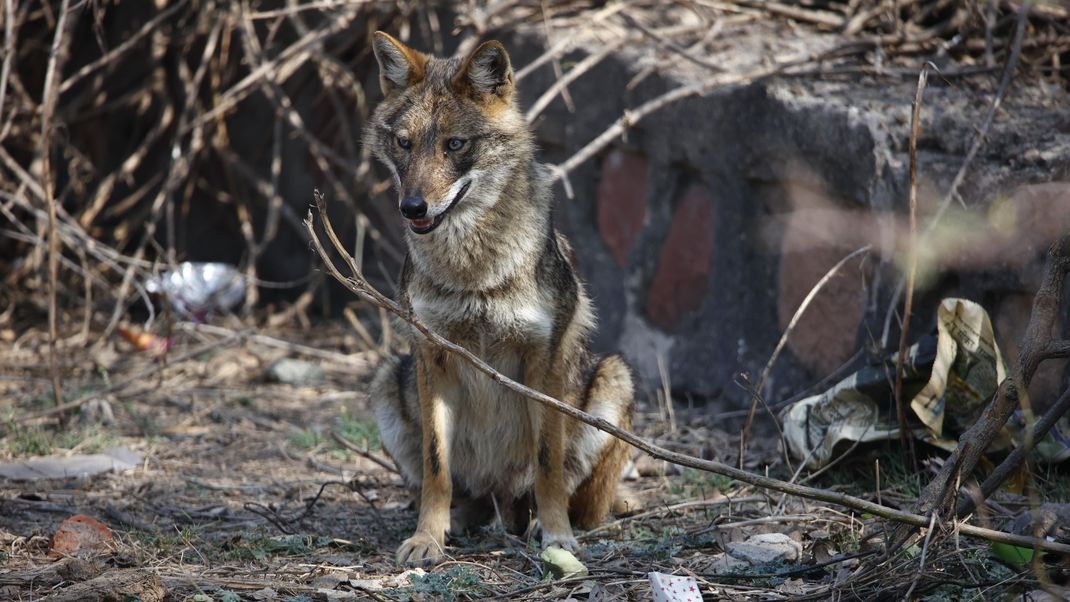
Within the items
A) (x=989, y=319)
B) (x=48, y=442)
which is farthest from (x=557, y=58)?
(x=48, y=442)

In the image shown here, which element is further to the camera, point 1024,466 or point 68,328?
point 68,328

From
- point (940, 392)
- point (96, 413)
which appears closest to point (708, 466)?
point (940, 392)

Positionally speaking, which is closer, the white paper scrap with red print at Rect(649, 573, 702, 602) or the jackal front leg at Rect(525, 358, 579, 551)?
the white paper scrap with red print at Rect(649, 573, 702, 602)

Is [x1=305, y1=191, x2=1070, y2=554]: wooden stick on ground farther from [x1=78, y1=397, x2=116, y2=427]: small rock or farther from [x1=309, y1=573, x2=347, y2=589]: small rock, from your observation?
[x1=78, y1=397, x2=116, y2=427]: small rock

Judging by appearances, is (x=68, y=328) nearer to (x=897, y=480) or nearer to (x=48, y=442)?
(x=48, y=442)

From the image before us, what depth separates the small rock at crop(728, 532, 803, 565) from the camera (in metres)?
3.92

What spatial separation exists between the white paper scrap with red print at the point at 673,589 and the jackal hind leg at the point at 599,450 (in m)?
1.35

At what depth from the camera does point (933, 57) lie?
6.14m

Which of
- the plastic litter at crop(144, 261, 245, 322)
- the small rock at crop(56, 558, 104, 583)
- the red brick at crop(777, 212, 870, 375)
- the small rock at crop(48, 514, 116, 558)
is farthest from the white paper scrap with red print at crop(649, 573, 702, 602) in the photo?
the plastic litter at crop(144, 261, 245, 322)

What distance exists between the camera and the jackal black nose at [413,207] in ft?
13.6

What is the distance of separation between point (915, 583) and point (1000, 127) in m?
2.70

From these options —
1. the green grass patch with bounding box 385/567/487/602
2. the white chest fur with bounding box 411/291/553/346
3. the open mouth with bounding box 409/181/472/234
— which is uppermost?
the open mouth with bounding box 409/181/472/234

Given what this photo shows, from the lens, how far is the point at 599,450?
4.79 m

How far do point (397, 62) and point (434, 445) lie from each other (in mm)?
1634
